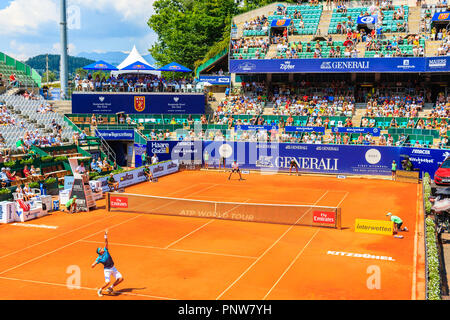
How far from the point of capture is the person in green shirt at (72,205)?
94.9 feet

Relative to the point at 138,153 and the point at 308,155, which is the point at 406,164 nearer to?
the point at 308,155

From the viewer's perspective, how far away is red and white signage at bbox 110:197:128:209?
28.6 metres

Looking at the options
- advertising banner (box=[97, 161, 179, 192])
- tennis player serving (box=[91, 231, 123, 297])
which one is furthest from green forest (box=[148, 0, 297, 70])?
tennis player serving (box=[91, 231, 123, 297])

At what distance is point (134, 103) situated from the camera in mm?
51500

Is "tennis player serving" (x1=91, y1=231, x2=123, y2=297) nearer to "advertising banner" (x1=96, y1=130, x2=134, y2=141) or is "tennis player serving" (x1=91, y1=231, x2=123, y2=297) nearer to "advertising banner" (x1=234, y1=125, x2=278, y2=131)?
"advertising banner" (x1=96, y1=130, x2=134, y2=141)

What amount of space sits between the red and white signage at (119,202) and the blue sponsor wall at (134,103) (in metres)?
23.7

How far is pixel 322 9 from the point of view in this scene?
62094mm

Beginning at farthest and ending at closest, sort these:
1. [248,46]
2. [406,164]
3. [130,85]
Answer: [248,46] < [130,85] < [406,164]

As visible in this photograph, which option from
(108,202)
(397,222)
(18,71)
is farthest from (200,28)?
(397,222)

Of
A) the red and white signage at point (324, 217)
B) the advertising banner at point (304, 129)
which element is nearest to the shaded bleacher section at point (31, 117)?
the advertising banner at point (304, 129)

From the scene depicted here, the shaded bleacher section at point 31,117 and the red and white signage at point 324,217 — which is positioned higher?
the shaded bleacher section at point 31,117

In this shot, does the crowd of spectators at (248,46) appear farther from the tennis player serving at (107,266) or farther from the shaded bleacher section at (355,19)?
the tennis player serving at (107,266)

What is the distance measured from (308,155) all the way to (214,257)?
2547 centimetres
